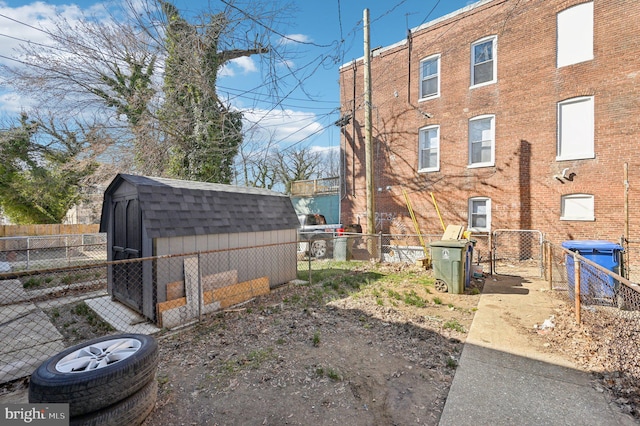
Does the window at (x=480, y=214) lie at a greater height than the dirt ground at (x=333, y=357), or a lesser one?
greater

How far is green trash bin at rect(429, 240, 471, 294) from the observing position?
642cm

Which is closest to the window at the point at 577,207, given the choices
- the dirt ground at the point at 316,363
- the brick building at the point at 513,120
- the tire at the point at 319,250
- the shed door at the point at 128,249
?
the brick building at the point at 513,120

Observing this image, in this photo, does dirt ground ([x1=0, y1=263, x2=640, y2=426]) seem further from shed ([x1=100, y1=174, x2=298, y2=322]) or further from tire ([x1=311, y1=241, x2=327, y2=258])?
tire ([x1=311, y1=241, x2=327, y2=258])

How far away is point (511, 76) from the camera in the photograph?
1057 centimetres

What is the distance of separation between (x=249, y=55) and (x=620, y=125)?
1347 cm

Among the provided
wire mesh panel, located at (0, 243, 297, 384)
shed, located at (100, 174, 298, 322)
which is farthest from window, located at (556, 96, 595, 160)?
wire mesh panel, located at (0, 243, 297, 384)

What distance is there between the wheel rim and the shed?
5.87 ft

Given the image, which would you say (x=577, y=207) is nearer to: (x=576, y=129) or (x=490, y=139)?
(x=576, y=129)

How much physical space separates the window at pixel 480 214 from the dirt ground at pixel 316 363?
6273 mm

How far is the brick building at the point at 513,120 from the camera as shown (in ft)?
28.9

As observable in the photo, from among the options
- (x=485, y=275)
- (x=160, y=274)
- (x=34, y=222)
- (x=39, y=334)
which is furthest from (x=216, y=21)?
(x=34, y=222)

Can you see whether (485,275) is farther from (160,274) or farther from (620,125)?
(160,274)

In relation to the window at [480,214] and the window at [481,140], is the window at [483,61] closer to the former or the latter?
the window at [481,140]

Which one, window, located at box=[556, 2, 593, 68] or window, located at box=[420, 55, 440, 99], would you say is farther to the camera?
window, located at box=[420, 55, 440, 99]
